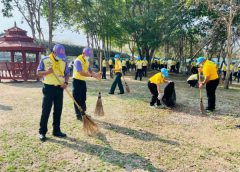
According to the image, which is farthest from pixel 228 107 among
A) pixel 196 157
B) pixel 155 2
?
pixel 155 2

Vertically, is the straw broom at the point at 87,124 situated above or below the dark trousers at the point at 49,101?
below

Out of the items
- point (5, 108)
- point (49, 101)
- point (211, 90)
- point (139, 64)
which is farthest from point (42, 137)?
point (139, 64)

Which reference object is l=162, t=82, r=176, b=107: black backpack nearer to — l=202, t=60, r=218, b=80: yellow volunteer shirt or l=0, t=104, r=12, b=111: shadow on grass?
l=202, t=60, r=218, b=80: yellow volunteer shirt

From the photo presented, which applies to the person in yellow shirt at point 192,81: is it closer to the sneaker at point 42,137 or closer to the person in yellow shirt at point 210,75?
the person in yellow shirt at point 210,75

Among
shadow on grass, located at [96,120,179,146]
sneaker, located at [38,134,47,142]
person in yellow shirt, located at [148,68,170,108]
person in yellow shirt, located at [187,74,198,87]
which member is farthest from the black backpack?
person in yellow shirt, located at [187,74,198,87]

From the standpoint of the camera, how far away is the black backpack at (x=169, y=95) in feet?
31.3

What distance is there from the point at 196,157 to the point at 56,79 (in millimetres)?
3161

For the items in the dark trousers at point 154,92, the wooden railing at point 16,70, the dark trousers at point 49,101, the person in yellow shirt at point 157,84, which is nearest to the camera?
the dark trousers at point 49,101

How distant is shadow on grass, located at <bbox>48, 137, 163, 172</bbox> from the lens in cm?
491

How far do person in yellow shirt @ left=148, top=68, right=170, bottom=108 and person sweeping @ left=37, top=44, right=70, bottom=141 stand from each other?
3.91 metres

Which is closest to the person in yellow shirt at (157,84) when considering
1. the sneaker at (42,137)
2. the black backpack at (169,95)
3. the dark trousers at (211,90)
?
the black backpack at (169,95)

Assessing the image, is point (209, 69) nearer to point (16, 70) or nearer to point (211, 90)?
point (211, 90)

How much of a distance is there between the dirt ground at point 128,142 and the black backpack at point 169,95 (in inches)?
17.3

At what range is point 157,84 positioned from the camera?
918 centimetres
